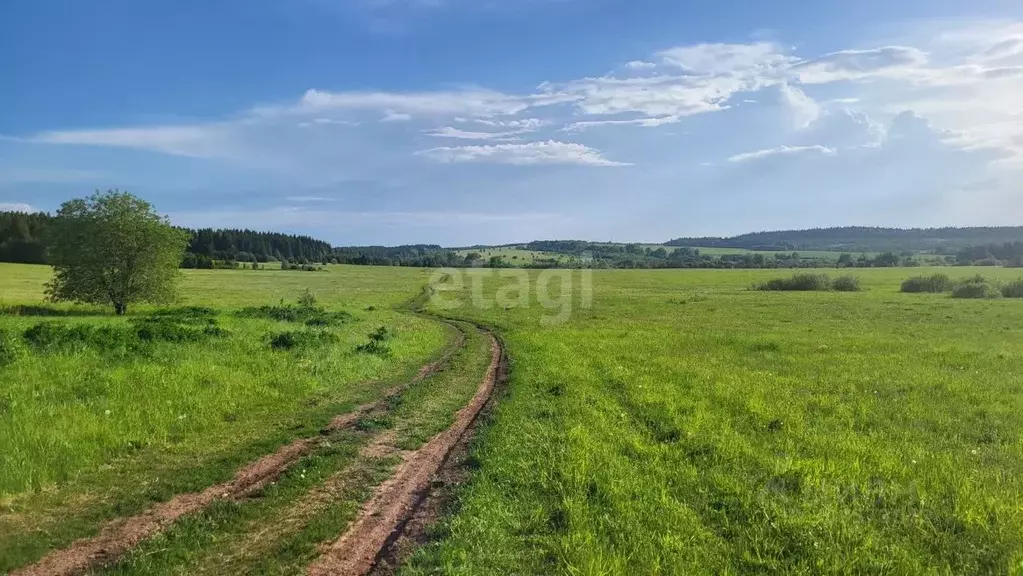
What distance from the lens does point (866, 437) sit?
36.6 feet

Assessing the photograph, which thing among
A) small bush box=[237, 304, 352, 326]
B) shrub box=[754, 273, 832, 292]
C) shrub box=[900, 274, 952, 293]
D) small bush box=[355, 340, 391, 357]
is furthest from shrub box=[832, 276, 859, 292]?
small bush box=[355, 340, 391, 357]

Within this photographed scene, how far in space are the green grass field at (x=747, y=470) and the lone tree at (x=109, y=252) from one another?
26.8 m

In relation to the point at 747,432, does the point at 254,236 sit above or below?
above

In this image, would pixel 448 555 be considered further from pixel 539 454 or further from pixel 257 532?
pixel 539 454

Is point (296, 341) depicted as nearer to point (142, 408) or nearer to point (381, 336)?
point (381, 336)

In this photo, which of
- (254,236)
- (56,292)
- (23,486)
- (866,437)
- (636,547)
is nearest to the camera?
(636,547)

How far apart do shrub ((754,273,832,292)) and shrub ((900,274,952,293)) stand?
9.19 meters

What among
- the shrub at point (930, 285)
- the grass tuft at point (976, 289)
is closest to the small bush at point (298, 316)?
the grass tuft at point (976, 289)

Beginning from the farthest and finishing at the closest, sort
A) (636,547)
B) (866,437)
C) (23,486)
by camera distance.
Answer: (866,437), (23,486), (636,547)

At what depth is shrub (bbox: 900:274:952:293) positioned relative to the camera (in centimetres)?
7112

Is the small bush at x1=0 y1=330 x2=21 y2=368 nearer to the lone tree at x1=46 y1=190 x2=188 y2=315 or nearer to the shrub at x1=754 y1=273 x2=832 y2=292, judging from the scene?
the lone tree at x1=46 y1=190 x2=188 y2=315

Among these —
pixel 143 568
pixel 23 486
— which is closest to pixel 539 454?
pixel 143 568

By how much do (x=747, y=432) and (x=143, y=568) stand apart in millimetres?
10052

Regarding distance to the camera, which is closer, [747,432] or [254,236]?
[747,432]
